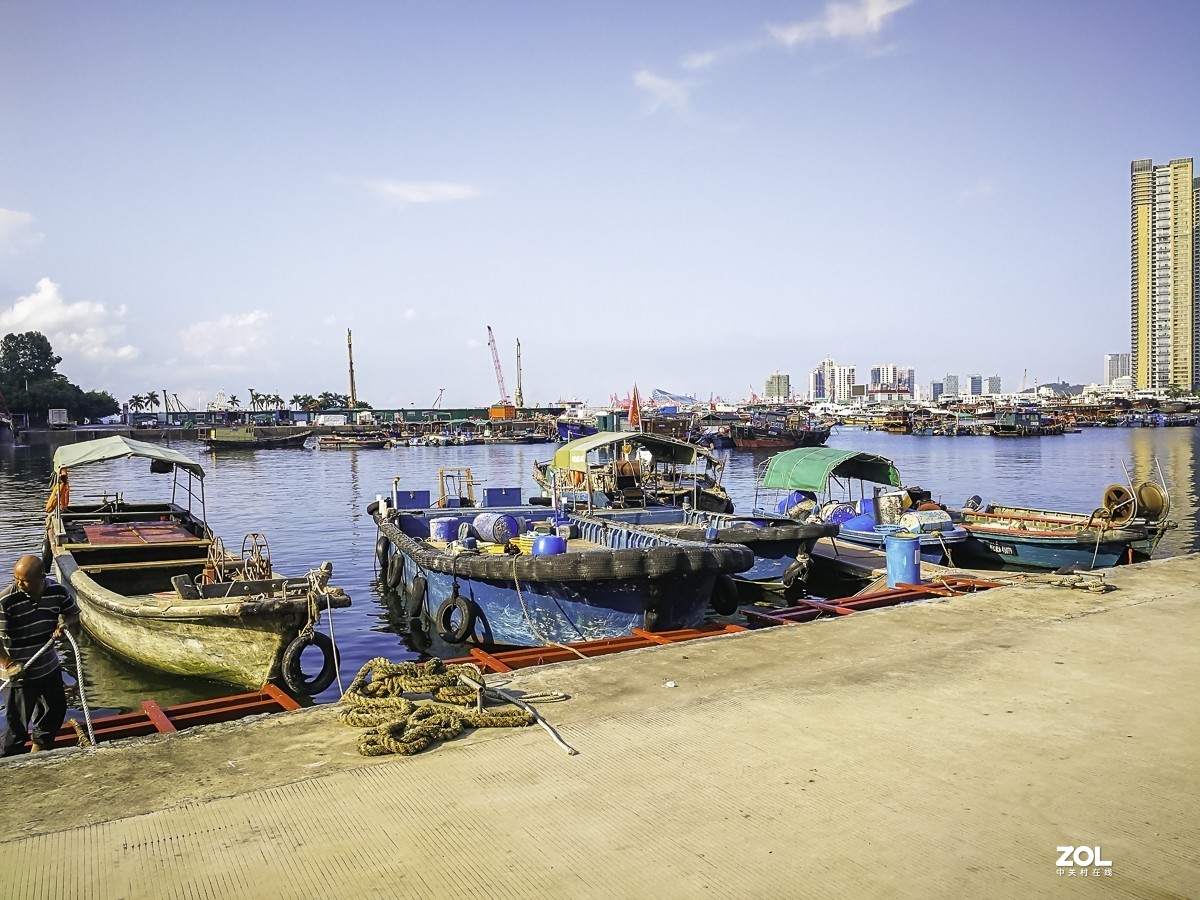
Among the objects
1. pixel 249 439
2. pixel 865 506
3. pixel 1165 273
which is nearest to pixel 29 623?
pixel 865 506

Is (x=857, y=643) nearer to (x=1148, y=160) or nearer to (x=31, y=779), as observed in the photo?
(x=31, y=779)

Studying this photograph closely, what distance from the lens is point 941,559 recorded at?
2002cm

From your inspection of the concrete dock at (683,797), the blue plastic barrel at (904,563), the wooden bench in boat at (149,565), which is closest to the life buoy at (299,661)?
the concrete dock at (683,797)

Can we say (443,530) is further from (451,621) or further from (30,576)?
(30,576)

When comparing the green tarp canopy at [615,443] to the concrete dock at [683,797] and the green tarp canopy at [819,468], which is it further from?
the concrete dock at [683,797]

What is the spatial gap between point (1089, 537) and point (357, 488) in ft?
128

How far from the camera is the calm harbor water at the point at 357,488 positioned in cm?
1534

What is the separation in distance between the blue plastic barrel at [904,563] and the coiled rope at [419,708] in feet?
27.7

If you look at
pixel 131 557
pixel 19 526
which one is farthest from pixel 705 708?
pixel 19 526

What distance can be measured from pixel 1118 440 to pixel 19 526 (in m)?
105

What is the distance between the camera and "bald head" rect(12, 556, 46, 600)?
21.5ft

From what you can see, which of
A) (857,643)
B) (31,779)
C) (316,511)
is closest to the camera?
(31,779)

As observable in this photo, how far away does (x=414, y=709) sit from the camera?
657 centimetres

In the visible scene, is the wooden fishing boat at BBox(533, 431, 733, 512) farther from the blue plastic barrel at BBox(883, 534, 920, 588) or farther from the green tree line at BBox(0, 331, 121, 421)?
the green tree line at BBox(0, 331, 121, 421)
